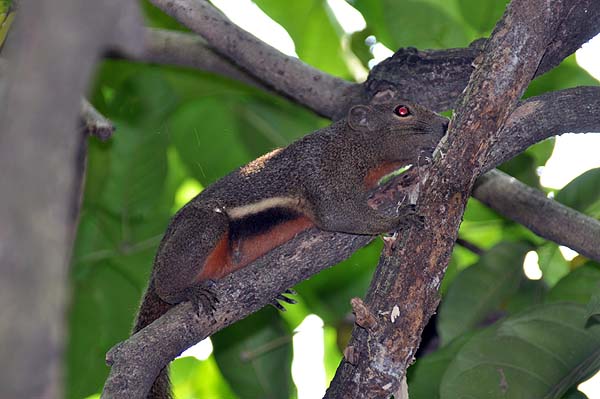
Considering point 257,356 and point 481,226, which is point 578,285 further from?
point 257,356

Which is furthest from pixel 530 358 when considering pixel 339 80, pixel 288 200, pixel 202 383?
pixel 202 383

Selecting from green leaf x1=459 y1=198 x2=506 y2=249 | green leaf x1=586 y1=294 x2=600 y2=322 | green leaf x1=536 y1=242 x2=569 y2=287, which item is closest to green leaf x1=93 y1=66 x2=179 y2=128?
green leaf x1=459 y1=198 x2=506 y2=249

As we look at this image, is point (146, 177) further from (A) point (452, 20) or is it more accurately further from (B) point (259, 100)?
(A) point (452, 20)

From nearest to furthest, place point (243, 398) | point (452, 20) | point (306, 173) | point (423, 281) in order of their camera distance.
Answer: point (423, 281), point (306, 173), point (243, 398), point (452, 20)

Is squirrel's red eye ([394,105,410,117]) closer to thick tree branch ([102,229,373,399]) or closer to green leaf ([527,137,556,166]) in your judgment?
thick tree branch ([102,229,373,399])

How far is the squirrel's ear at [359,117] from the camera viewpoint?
5.86m

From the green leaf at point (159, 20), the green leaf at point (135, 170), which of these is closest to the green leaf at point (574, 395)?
the green leaf at point (135, 170)

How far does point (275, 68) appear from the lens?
21.1 feet

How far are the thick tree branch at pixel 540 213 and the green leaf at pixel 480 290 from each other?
400 mm

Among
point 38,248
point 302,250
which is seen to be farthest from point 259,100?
point 38,248

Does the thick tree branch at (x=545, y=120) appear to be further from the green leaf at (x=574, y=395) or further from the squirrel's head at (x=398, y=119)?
the green leaf at (x=574, y=395)

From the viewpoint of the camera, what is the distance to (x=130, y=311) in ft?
20.9

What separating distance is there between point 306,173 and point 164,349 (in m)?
1.80

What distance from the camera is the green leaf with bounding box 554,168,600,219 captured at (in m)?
6.12
